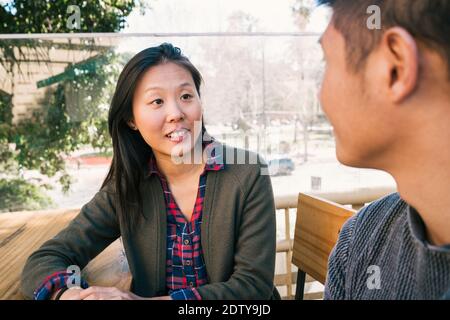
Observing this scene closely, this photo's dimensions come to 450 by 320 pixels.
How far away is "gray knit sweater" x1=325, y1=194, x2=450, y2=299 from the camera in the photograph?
0.75 m

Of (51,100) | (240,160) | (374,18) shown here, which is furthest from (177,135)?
(51,100)

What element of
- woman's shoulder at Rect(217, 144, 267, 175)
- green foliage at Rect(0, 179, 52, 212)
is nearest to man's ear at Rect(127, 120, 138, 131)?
woman's shoulder at Rect(217, 144, 267, 175)

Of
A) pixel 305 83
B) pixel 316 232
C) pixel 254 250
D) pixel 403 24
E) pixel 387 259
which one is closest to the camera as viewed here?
pixel 403 24

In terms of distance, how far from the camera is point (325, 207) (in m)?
1.67

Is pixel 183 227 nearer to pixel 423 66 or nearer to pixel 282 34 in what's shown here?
pixel 423 66

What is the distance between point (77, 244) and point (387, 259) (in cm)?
110

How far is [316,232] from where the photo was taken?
68.6 inches

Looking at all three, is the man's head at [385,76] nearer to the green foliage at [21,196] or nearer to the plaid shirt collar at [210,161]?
the plaid shirt collar at [210,161]

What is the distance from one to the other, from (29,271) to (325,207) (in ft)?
3.48

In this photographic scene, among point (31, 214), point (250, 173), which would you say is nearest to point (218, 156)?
point (250, 173)

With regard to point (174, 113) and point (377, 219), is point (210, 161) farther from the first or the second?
point (377, 219)

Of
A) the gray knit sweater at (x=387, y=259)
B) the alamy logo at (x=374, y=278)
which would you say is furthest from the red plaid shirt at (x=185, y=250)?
the alamy logo at (x=374, y=278)

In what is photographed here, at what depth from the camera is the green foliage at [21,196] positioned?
4156mm

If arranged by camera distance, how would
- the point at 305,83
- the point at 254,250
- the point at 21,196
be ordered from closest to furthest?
1. the point at 254,250
2. the point at 305,83
3. the point at 21,196
